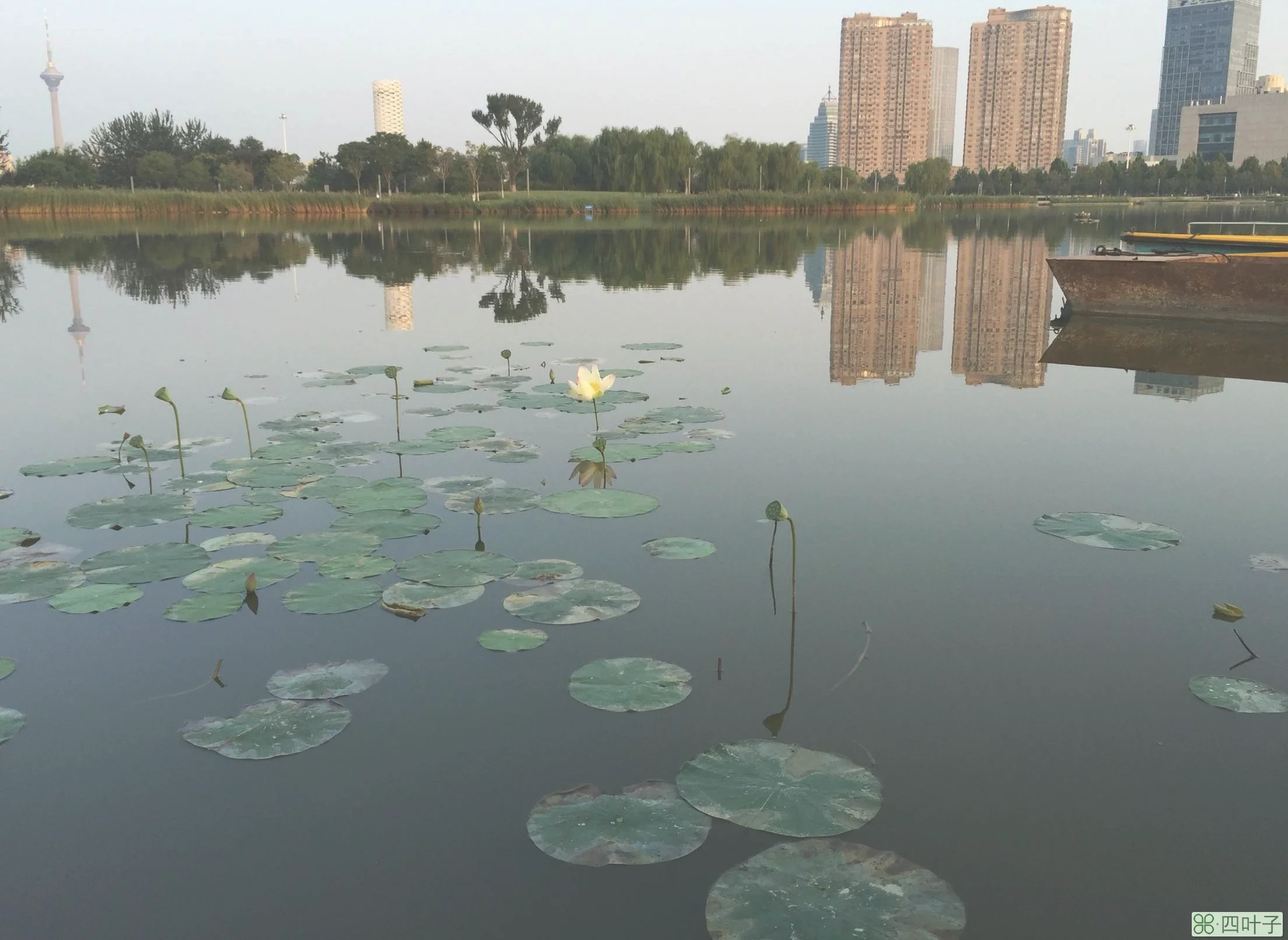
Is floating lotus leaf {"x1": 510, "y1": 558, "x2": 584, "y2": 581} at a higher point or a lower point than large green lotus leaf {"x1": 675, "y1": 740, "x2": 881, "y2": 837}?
higher

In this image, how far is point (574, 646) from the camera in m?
3.16

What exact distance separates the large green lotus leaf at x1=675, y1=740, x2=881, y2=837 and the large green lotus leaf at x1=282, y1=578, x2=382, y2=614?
1.59 metres

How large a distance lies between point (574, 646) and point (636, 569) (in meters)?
0.68

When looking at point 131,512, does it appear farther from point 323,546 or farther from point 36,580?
point 323,546

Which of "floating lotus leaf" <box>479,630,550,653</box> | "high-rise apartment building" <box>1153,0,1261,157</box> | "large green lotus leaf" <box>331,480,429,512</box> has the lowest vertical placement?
"floating lotus leaf" <box>479,630,550,653</box>

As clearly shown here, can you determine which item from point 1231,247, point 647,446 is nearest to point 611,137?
point 1231,247

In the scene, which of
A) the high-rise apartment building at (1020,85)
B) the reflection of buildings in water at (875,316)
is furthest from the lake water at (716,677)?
the high-rise apartment building at (1020,85)

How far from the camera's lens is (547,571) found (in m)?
3.70

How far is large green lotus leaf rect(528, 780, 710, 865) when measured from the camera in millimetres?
2115

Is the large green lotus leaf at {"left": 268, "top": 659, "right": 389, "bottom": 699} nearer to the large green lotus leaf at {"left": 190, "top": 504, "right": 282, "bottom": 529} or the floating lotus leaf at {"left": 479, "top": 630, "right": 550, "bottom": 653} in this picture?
the floating lotus leaf at {"left": 479, "top": 630, "right": 550, "bottom": 653}

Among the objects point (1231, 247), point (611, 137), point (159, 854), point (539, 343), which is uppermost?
point (611, 137)

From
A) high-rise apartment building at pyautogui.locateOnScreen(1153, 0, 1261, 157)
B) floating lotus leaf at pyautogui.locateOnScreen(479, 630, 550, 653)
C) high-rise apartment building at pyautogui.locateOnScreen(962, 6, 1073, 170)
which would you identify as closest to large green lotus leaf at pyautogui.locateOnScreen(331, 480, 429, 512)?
floating lotus leaf at pyautogui.locateOnScreen(479, 630, 550, 653)

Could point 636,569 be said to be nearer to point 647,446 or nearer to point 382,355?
point 647,446

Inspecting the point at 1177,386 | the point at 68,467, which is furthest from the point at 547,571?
the point at 1177,386
